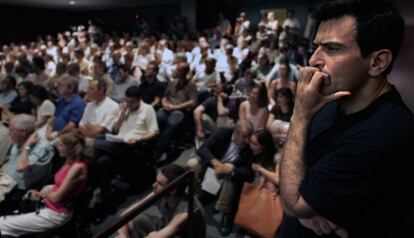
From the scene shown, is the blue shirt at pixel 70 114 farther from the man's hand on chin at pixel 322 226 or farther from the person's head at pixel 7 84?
the man's hand on chin at pixel 322 226

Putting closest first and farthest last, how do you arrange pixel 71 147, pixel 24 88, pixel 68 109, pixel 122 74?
pixel 71 147 < pixel 68 109 < pixel 24 88 < pixel 122 74

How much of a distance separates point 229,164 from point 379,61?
1.90 metres

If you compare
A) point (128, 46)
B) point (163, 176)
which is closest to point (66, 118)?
point (163, 176)

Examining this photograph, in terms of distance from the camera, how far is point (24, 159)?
2.36m

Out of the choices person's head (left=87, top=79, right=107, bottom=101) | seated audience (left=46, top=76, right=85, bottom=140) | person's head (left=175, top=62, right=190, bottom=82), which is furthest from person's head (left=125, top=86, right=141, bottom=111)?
person's head (left=175, top=62, right=190, bottom=82)

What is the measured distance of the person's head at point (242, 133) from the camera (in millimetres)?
2555

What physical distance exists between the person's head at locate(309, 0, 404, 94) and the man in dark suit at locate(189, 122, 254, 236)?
1811 millimetres

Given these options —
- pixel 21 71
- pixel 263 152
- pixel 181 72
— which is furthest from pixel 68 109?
pixel 21 71

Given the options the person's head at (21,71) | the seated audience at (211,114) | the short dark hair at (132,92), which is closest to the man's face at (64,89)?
the short dark hair at (132,92)

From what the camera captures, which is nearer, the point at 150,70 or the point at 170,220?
the point at 170,220

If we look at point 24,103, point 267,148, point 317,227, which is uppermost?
point 317,227

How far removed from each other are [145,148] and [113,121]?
44 cm

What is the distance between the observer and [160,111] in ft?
12.9

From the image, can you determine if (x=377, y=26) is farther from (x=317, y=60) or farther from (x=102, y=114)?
(x=102, y=114)
